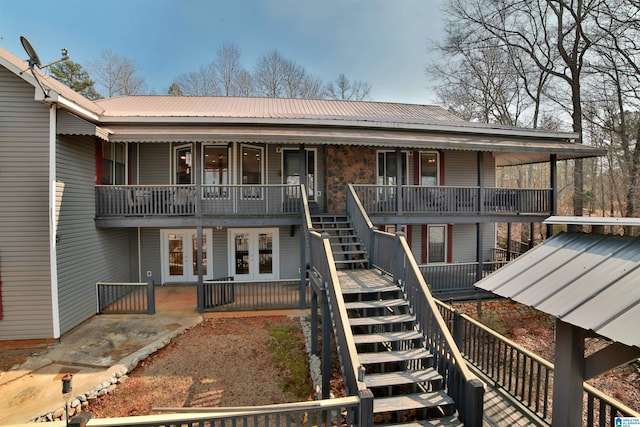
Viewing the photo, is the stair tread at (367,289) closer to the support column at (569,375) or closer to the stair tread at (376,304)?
the stair tread at (376,304)

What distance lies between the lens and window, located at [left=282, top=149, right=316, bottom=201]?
1240 centimetres

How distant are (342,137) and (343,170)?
2.30 m

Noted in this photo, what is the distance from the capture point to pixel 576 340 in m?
2.79

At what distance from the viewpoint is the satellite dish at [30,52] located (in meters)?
7.06

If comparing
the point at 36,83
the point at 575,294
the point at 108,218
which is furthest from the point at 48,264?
the point at 575,294

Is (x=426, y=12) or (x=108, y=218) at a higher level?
(x=426, y=12)

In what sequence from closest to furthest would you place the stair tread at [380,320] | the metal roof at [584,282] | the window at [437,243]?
1. the metal roof at [584,282]
2. the stair tread at [380,320]
3. the window at [437,243]

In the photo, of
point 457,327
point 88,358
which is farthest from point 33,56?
point 457,327

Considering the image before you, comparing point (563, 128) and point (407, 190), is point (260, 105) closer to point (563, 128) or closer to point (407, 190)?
point (407, 190)

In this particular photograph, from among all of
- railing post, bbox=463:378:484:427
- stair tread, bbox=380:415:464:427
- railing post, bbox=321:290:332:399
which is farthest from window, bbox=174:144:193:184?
railing post, bbox=463:378:484:427

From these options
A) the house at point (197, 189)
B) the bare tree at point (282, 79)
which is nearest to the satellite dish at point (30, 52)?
the house at point (197, 189)

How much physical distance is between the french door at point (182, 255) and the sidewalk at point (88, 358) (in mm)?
2299

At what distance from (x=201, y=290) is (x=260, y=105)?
9.83 meters

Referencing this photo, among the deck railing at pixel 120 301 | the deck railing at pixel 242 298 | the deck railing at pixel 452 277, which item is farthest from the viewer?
the deck railing at pixel 452 277
